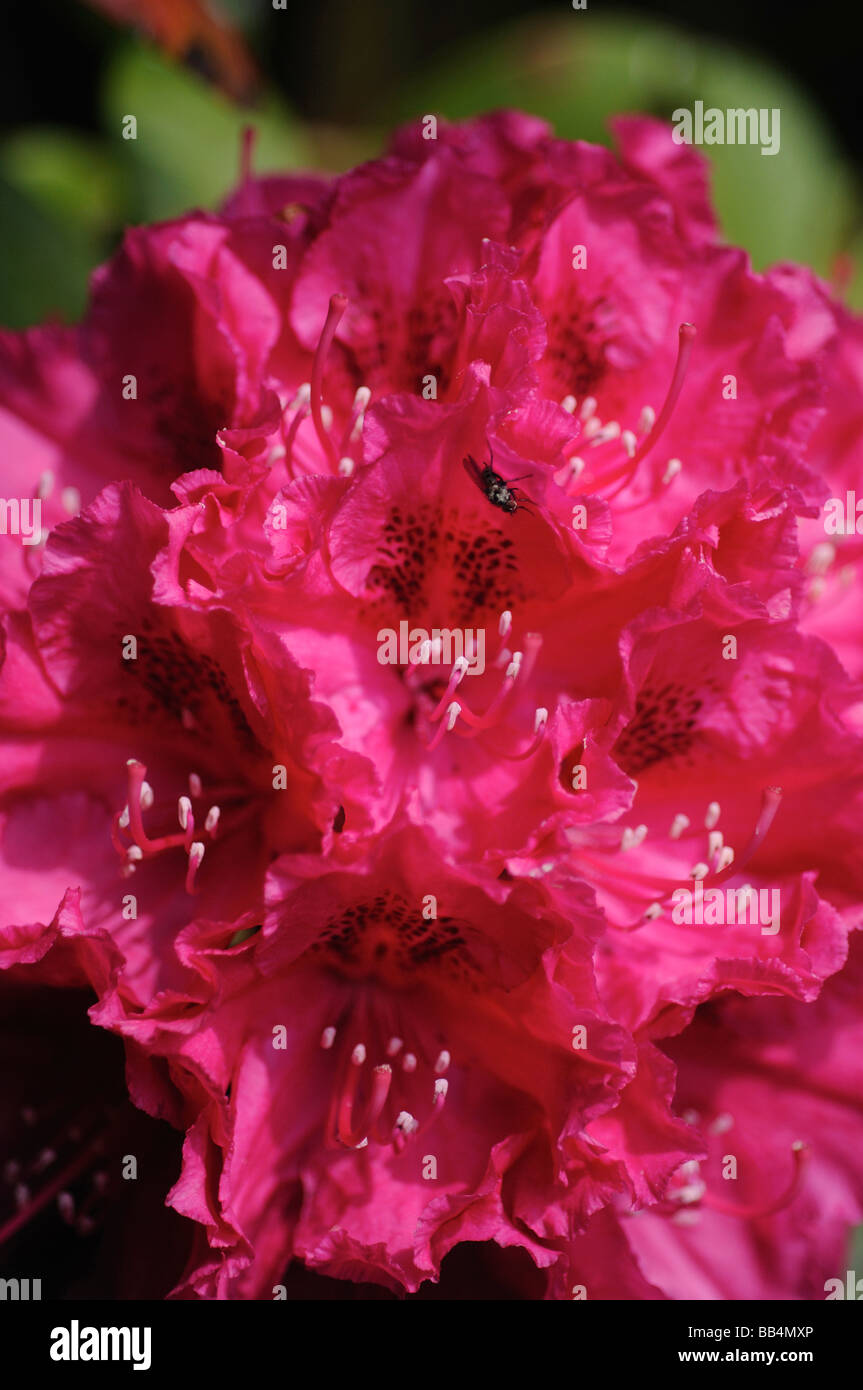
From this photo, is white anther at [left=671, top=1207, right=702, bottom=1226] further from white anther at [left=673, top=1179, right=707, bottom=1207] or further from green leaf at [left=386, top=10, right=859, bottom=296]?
green leaf at [left=386, top=10, right=859, bottom=296]

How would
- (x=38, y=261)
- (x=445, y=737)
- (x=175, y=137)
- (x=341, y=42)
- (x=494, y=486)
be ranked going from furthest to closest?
(x=341, y=42) → (x=175, y=137) → (x=38, y=261) → (x=445, y=737) → (x=494, y=486)

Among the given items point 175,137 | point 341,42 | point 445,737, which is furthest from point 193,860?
point 341,42

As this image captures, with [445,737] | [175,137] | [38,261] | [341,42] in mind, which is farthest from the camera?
[341,42]

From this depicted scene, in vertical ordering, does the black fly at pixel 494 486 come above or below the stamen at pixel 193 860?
above

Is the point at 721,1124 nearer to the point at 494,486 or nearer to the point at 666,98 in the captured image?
the point at 494,486

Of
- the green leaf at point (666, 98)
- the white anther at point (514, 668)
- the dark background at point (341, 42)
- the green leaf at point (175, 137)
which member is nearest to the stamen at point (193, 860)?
the white anther at point (514, 668)

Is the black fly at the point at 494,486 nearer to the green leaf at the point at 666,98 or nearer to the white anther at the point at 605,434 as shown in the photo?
the white anther at the point at 605,434
